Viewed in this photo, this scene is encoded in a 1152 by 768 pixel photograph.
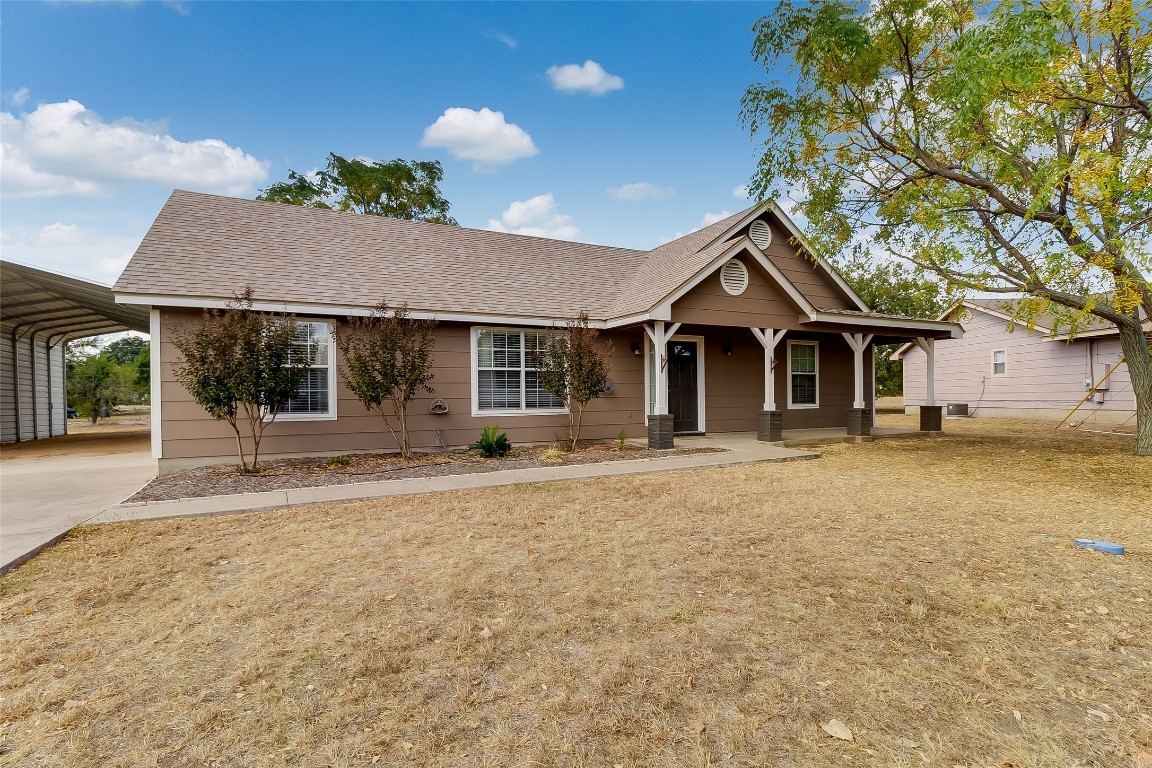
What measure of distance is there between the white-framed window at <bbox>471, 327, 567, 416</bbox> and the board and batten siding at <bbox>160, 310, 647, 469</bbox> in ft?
0.56

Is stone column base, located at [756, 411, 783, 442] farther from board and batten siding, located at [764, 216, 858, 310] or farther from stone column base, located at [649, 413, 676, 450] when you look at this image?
board and batten siding, located at [764, 216, 858, 310]

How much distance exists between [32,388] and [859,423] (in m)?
23.7

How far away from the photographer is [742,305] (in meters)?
10.8

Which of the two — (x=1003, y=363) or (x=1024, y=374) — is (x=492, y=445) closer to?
(x=1024, y=374)

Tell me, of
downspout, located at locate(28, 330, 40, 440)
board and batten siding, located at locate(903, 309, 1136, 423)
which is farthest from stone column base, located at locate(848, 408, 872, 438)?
downspout, located at locate(28, 330, 40, 440)

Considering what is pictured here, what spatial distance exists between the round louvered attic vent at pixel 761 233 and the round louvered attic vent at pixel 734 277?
2.83 metres

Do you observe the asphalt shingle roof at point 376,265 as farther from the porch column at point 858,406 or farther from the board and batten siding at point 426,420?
the porch column at point 858,406

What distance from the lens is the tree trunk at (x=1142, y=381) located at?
Answer: 9.55 m

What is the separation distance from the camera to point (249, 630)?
2986 millimetres

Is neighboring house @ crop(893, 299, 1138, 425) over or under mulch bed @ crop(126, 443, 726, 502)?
over

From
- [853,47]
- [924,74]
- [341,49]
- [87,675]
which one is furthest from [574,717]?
[341,49]

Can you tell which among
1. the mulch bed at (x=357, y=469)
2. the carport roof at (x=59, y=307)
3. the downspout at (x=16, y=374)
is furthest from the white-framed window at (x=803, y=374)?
the downspout at (x=16, y=374)

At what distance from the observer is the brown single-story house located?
8.64 meters

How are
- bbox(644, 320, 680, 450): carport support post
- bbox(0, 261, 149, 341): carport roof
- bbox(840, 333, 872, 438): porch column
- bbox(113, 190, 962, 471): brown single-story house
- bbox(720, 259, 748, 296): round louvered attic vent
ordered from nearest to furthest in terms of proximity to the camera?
bbox(113, 190, 962, 471): brown single-story house
bbox(644, 320, 680, 450): carport support post
bbox(0, 261, 149, 341): carport roof
bbox(720, 259, 748, 296): round louvered attic vent
bbox(840, 333, 872, 438): porch column
